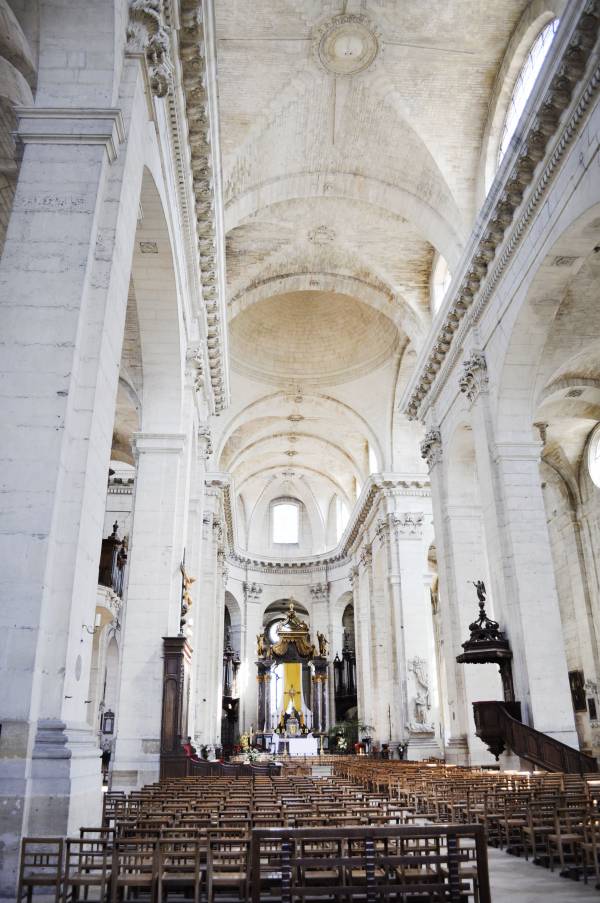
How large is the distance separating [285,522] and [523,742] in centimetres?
3262

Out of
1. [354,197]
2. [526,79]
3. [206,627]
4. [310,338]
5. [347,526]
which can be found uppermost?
[310,338]

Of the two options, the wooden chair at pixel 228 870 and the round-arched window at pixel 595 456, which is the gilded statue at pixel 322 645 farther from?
the wooden chair at pixel 228 870

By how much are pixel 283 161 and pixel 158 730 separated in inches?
541

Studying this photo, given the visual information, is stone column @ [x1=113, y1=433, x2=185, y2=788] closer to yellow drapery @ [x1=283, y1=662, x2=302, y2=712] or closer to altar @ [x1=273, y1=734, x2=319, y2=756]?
altar @ [x1=273, y1=734, x2=319, y2=756]

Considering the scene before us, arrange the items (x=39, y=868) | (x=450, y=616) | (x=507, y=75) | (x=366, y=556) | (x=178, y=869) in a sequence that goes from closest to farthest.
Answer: (x=178, y=869), (x=39, y=868), (x=507, y=75), (x=450, y=616), (x=366, y=556)

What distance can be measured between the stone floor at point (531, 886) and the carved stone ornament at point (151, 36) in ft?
30.6

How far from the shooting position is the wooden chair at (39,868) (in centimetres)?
440

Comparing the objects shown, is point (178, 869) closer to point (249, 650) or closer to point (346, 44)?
point (346, 44)

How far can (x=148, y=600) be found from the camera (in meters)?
13.0

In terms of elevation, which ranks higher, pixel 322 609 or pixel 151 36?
pixel 151 36

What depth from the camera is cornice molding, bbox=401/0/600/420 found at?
410 inches

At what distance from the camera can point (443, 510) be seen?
19.5 meters

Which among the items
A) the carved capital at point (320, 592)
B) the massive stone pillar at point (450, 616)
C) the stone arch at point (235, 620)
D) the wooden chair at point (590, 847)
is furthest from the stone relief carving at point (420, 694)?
the wooden chair at point (590, 847)

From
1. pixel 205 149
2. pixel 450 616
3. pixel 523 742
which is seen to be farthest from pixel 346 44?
pixel 523 742
